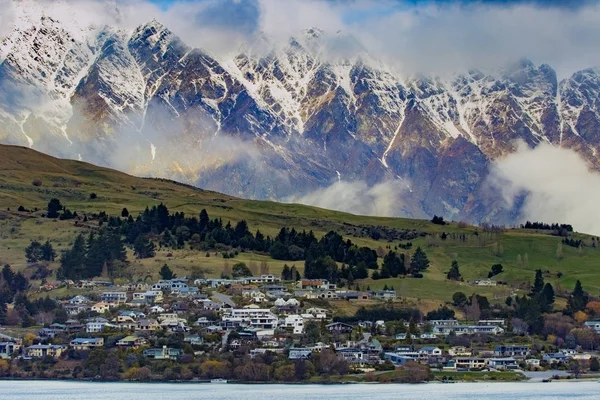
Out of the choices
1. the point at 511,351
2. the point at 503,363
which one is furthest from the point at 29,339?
the point at 511,351

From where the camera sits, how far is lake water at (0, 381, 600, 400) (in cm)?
16250

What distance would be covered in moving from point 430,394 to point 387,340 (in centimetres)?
3219

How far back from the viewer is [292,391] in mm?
171375

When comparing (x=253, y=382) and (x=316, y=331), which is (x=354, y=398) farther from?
(x=316, y=331)

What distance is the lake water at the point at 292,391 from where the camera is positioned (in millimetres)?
162500

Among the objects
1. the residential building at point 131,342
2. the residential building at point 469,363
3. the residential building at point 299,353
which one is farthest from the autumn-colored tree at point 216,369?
the residential building at point 469,363

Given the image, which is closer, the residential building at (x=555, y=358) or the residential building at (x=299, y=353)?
the residential building at (x=299, y=353)

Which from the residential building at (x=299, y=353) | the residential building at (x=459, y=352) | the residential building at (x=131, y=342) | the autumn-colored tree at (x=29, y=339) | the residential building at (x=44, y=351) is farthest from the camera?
the autumn-colored tree at (x=29, y=339)

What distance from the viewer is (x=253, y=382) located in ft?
591

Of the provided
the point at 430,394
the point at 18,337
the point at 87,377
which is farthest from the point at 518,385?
the point at 18,337

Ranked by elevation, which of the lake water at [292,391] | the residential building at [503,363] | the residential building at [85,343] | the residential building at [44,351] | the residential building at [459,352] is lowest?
the lake water at [292,391]

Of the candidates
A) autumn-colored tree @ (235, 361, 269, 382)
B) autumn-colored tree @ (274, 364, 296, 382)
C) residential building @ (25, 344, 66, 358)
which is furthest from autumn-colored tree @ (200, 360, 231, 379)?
residential building @ (25, 344, 66, 358)

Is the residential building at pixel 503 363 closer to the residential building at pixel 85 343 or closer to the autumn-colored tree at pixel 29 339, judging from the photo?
the residential building at pixel 85 343

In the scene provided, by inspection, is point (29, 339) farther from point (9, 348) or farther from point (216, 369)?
point (216, 369)
